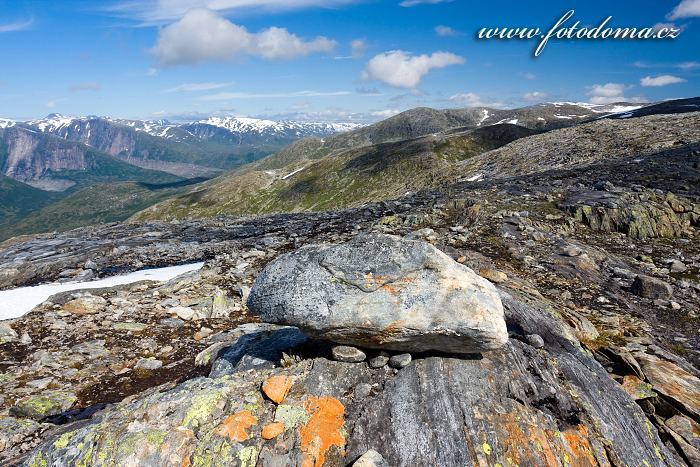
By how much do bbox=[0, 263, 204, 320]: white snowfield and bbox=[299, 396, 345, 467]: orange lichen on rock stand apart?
1648 centimetres

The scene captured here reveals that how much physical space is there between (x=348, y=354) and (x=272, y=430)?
8.45 ft

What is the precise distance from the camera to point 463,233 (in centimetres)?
2552

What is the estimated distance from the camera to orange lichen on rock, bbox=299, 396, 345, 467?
25.0 feet

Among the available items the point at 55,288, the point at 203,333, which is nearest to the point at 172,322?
the point at 203,333

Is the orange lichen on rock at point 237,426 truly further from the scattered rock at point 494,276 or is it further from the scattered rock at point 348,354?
the scattered rock at point 494,276

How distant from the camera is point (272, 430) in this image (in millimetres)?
7969

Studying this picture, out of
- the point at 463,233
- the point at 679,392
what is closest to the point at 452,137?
the point at 463,233

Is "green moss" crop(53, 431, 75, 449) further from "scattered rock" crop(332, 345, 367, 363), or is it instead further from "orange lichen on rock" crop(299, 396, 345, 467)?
"scattered rock" crop(332, 345, 367, 363)

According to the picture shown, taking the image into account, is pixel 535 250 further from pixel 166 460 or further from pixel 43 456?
pixel 43 456

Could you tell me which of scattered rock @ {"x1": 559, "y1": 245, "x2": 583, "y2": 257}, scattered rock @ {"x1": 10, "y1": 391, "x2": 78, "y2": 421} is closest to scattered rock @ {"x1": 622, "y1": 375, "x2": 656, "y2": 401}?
scattered rock @ {"x1": 559, "y1": 245, "x2": 583, "y2": 257}

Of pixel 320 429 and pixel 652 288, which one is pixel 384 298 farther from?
pixel 652 288

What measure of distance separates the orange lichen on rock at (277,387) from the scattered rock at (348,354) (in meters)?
1.32

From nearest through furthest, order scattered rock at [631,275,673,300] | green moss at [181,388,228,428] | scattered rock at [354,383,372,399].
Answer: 1. green moss at [181,388,228,428]
2. scattered rock at [354,383,372,399]
3. scattered rock at [631,275,673,300]

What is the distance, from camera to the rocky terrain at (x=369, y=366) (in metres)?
7.84
